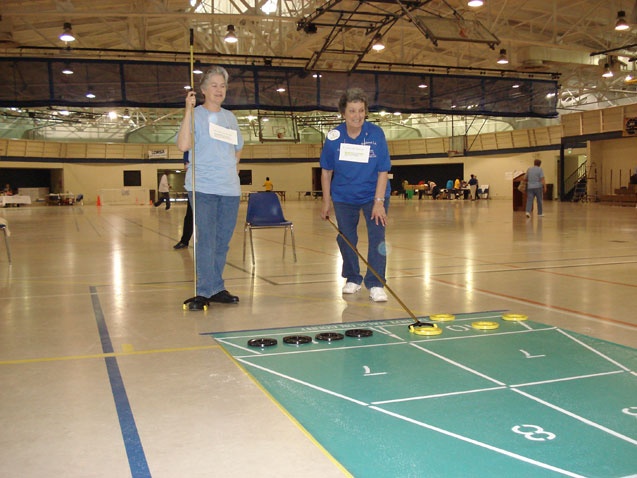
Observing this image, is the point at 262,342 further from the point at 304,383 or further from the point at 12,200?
the point at 12,200

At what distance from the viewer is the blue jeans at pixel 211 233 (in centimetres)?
473

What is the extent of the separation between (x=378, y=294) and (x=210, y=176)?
63.2 inches

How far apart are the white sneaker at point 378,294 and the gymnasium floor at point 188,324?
0.25 ft

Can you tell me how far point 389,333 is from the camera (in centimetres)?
380

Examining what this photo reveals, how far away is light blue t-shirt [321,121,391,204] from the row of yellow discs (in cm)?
145

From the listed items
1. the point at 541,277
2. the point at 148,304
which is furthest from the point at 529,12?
the point at 148,304

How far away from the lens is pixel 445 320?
409 cm

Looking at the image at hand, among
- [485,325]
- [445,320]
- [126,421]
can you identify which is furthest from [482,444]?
[445,320]

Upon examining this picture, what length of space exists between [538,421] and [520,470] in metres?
0.44

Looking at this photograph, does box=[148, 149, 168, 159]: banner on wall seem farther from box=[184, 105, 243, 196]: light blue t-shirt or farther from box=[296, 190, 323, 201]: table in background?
box=[184, 105, 243, 196]: light blue t-shirt

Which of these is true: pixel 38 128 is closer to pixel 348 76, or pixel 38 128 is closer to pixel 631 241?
pixel 348 76

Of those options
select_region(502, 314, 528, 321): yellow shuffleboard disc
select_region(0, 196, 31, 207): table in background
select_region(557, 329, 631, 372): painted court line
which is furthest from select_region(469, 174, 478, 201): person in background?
select_region(557, 329, 631, 372): painted court line

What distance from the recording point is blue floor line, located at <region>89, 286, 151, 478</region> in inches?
77.9

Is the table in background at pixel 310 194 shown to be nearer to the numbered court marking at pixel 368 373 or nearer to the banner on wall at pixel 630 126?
the banner on wall at pixel 630 126
